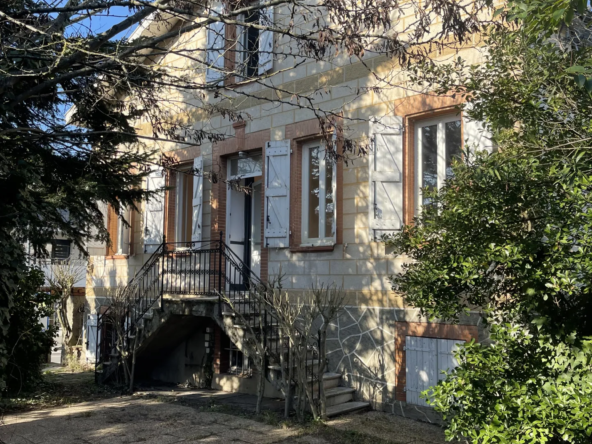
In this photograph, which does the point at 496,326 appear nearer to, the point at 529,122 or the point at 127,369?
the point at 529,122

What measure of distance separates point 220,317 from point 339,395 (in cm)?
214

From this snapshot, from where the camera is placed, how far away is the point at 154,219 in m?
12.9

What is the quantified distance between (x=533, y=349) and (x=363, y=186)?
4780 millimetres

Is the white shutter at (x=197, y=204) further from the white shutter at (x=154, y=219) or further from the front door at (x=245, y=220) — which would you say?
the white shutter at (x=154, y=219)

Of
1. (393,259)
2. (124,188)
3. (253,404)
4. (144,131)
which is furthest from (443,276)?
(144,131)

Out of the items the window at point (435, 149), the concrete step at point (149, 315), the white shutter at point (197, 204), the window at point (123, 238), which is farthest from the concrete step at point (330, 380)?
the window at point (123, 238)

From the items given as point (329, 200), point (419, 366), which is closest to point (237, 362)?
point (329, 200)

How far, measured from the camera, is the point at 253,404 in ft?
30.8

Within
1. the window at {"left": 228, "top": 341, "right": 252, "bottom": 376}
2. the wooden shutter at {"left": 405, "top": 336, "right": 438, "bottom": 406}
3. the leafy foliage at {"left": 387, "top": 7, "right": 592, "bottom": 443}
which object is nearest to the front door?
the window at {"left": 228, "top": 341, "right": 252, "bottom": 376}

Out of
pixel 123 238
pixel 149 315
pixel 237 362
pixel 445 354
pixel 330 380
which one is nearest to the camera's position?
pixel 445 354

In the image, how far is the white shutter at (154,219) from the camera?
1273 cm

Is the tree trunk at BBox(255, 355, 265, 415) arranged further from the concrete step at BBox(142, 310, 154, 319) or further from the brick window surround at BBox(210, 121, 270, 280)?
the brick window surround at BBox(210, 121, 270, 280)

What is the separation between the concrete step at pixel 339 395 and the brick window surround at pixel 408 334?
0.74 meters

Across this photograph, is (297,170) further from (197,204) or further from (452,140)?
(452,140)
